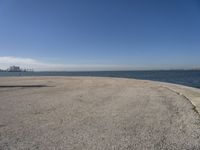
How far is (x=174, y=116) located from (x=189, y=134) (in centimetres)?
175

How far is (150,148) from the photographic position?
410cm

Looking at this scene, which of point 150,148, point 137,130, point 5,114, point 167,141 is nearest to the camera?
point 150,148

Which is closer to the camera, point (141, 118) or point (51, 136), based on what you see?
point (51, 136)

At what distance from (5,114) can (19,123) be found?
1.54 metres

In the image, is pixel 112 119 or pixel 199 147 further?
pixel 112 119

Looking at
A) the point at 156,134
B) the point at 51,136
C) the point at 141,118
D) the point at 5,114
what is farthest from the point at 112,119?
the point at 5,114

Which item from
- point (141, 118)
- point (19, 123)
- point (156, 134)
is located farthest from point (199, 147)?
point (19, 123)

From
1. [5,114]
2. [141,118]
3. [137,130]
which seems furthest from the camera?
[5,114]

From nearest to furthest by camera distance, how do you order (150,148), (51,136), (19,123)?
(150,148) → (51,136) → (19,123)

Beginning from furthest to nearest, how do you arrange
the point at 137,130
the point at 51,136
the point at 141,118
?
the point at 141,118 < the point at 137,130 < the point at 51,136

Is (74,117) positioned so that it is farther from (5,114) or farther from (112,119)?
(5,114)

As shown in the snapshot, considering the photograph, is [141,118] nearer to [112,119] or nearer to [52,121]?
[112,119]

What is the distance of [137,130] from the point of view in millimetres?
5199

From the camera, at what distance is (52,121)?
20.1 ft
